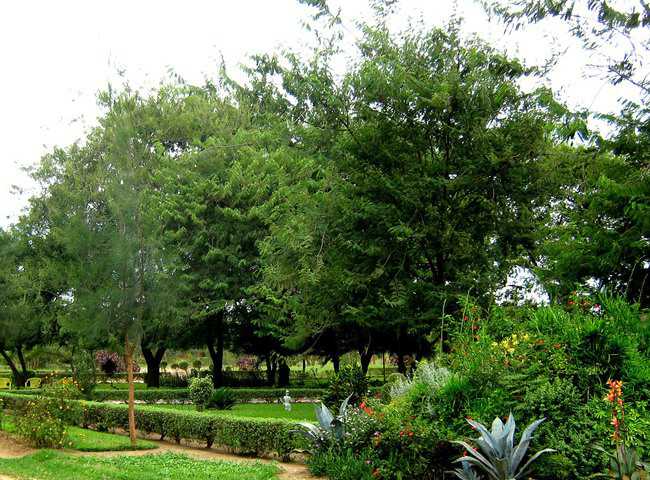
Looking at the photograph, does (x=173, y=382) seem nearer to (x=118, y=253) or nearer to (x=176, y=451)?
(x=176, y=451)

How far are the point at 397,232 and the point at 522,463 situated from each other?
23.3ft

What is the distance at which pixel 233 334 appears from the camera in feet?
106

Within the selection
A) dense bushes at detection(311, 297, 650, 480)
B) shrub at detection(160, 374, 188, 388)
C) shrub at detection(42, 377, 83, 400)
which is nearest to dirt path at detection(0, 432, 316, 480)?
shrub at detection(42, 377, 83, 400)

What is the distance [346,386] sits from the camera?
16.5m

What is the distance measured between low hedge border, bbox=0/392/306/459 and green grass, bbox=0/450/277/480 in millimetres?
1040

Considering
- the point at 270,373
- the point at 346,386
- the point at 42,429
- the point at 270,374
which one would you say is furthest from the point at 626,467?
the point at 270,373

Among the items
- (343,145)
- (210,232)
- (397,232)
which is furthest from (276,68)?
(210,232)

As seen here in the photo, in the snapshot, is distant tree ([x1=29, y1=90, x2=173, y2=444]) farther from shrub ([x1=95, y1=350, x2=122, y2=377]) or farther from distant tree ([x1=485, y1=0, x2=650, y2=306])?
shrub ([x1=95, y1=350, x2=122, y2=377])

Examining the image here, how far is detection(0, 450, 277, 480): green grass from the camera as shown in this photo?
953 centimetres

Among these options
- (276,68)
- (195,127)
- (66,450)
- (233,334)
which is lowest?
(66,450)

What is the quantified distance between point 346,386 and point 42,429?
715cm

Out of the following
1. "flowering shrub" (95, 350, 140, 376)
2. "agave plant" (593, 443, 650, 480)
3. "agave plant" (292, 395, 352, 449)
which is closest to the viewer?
"agave plant" (593, 443, 650, 480)

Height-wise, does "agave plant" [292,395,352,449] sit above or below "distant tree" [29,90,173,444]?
below

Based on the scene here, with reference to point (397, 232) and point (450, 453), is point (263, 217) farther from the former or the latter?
point (450, 453)
